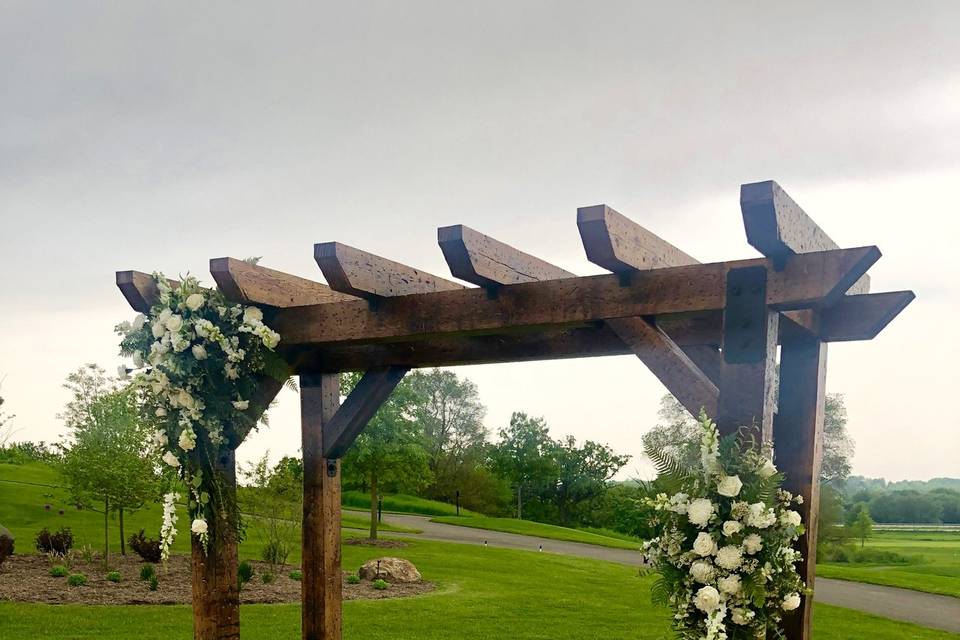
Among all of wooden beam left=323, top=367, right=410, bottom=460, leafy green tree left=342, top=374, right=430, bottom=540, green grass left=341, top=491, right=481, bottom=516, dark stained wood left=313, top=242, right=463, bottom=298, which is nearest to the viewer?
dark stained wood left=313, top=242, right=463, bottom=298

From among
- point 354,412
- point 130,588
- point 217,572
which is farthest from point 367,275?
point 130,588

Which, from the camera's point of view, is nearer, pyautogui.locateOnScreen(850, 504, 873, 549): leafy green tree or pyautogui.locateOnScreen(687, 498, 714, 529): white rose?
pyautogui.locateOnScreen(687, 498, 714, 529): white rose

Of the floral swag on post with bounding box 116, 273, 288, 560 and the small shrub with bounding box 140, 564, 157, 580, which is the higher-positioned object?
the floral swag on post with bounding box 116, 273, 288, 560

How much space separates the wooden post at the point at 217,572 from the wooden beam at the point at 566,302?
1.05 metres

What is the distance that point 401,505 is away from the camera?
103 feet

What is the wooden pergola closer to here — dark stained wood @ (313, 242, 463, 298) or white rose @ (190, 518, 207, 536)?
dark stained wood @ (313, 242, 463, 298)

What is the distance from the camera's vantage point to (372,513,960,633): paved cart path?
41.9ft

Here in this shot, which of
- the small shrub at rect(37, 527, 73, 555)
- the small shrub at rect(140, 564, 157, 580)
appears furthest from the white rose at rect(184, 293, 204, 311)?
the small shrub at rect(37, 527, 73, 555)

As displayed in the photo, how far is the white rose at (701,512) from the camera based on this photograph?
12.5ft

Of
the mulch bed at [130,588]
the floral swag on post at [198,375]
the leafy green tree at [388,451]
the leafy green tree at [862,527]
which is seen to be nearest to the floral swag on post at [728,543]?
the floral swag on post at [198,375]

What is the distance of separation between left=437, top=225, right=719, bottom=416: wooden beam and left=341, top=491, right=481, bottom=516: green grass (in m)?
26.5

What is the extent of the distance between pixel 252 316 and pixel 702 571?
2.91 meters

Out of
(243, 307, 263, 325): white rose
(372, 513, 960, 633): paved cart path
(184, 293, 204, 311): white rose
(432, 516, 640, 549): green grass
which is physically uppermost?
(184, 293, 204, 311): white rose

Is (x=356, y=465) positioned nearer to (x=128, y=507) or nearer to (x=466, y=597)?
(x=128, y=507)
